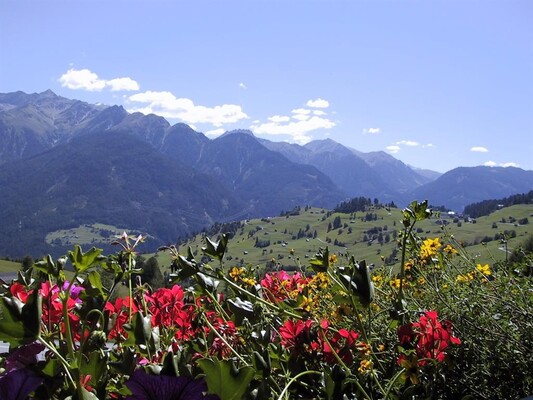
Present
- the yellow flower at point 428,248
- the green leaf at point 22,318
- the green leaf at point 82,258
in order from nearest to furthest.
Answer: the green leaf at point 22,318 → the green leaf at point 82,258 → the yellow flower at point 428,248

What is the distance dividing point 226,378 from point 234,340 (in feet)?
3.02

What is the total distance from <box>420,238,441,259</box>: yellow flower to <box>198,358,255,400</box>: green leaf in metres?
2.19

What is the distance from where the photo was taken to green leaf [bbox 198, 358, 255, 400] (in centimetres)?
76

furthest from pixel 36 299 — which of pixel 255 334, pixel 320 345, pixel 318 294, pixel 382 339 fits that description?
pixel 318 294

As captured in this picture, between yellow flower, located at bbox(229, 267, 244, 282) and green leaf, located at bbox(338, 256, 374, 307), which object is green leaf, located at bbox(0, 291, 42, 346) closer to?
green leaf, located at bbox(338, 256, 374, 307)

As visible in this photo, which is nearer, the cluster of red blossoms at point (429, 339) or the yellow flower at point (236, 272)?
the cluster of red blossoms at point (429, 339)

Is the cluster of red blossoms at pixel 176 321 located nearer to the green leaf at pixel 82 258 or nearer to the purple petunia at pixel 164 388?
the green leaf at pixel 82 258

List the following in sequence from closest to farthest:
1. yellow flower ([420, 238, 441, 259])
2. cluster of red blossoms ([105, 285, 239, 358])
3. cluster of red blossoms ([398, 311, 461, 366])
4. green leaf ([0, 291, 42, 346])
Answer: green leaf ([0, 291, 42, 346]) → cluster of red blossoms ([398, 311, 461, 366]) → cluster of red blossoms ([105, 285, 239, 358]) → yellow flower ([420, 238, 441, 259])

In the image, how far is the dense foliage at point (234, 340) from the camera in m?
0.89

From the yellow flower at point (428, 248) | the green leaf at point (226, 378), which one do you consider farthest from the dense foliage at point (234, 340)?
the yellow flower at point (428, 248)

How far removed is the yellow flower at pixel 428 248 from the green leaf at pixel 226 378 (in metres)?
2.19

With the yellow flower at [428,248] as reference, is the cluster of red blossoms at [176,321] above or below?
below

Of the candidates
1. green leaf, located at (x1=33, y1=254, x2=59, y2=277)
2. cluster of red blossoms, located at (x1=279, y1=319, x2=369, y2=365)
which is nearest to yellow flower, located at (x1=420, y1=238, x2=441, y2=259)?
cluster of red blossoms, located at (x1=279, y1=319, x2=369, y2=365)

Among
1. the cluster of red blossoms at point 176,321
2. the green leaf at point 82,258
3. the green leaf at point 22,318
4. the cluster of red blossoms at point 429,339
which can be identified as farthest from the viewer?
the cluster of red blossoms at point 176,321
